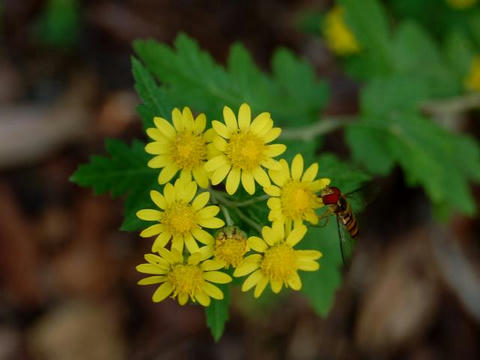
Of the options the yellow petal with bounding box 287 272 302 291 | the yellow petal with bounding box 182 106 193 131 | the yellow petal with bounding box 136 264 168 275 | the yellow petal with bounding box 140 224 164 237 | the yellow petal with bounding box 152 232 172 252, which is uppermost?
the yellow petal with bounding box 182 106 193 131

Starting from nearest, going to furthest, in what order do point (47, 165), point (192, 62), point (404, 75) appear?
point (192, 62) → point (404, 75) → point (47, 165)

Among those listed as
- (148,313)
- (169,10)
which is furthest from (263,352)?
(169,10)

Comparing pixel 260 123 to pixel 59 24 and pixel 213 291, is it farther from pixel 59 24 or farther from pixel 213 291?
pixel 59 24

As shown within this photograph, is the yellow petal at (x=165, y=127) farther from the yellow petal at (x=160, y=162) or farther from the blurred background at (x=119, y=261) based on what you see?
the blurred background at (x=119, y=261)

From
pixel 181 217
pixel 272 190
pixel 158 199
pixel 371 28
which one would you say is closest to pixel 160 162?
Result: pixel 158 199

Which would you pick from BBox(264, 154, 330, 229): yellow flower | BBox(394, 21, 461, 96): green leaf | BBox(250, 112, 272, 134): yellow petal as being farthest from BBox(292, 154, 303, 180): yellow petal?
BBox(394, 21, 461, 96): green leaf

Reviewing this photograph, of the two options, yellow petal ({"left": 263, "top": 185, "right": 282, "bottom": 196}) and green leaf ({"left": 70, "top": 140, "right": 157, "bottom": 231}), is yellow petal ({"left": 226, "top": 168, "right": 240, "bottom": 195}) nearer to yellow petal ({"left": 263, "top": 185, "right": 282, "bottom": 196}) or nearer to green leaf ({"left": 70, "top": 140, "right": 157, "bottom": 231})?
yellow petal ({"left": 263, "top": 185, "right": 282, "bottom": 196})

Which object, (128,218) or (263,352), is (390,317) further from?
(128,218)
